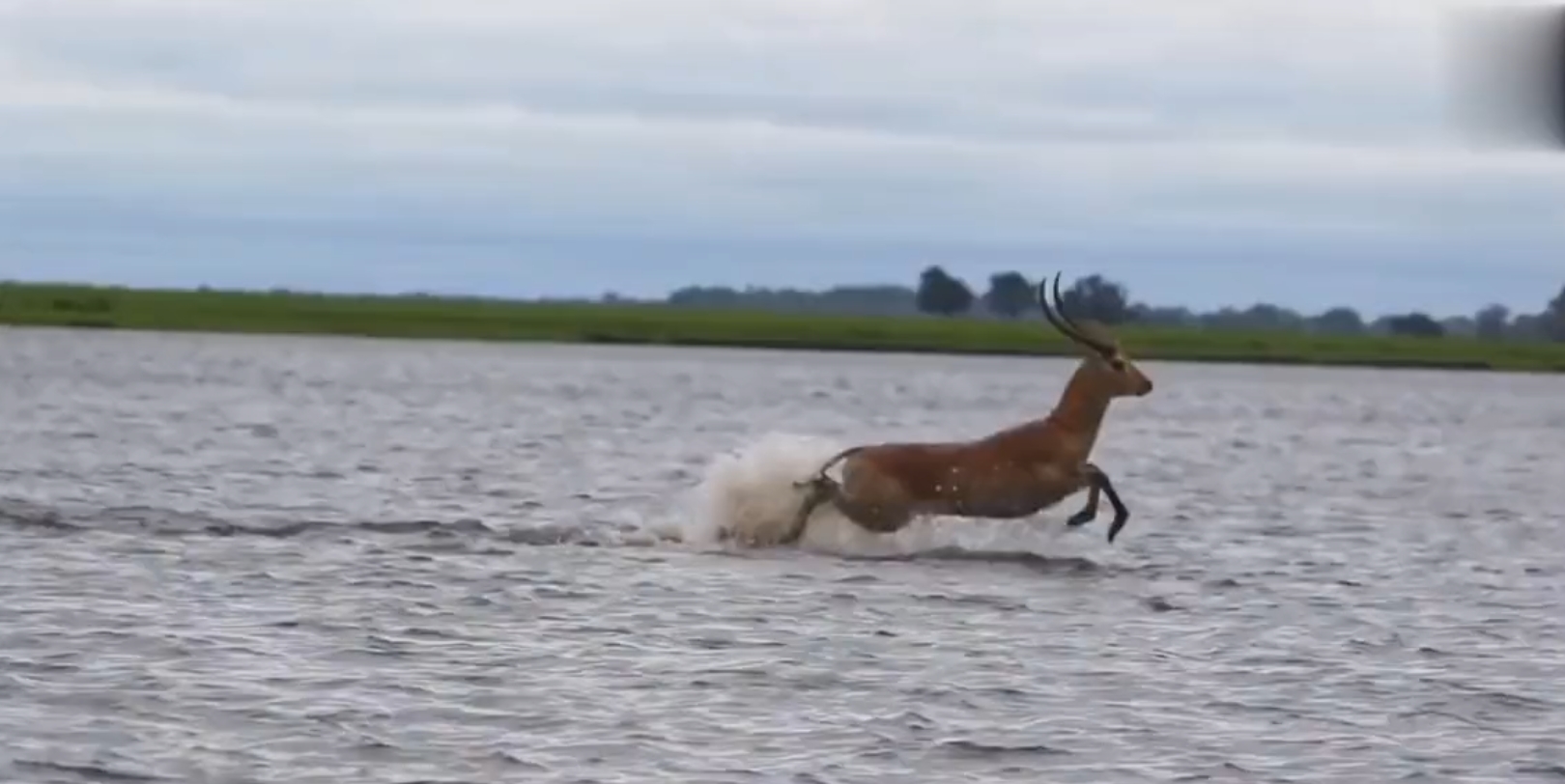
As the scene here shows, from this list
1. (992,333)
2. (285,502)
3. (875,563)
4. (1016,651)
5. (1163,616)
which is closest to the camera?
(1016,651)

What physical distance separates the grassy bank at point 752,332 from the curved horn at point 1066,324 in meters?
86.5

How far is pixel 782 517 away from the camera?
22344mm

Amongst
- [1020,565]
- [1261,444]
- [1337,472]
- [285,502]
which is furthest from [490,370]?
[1020,565]

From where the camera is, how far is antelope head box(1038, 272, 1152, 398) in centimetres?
2195

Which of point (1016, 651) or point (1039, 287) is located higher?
point (1039, 287)

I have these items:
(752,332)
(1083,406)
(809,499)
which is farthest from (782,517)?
(752,332)

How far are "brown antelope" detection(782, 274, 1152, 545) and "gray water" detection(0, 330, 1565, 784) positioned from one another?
1.42 feet

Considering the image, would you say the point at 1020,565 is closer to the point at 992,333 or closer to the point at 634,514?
the point at 634,514

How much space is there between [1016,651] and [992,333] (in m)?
113

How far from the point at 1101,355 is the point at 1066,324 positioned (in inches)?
14.3

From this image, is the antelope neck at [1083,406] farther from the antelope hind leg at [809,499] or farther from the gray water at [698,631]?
the antelope hind leg at [809,499]

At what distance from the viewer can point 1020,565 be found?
21859 millimetres

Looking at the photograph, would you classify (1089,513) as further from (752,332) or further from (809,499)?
(752,332)

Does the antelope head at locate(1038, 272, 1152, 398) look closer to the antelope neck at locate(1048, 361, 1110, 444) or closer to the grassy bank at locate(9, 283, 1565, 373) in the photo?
the antelope neck at locate(1048, 361, 1110, 444)
